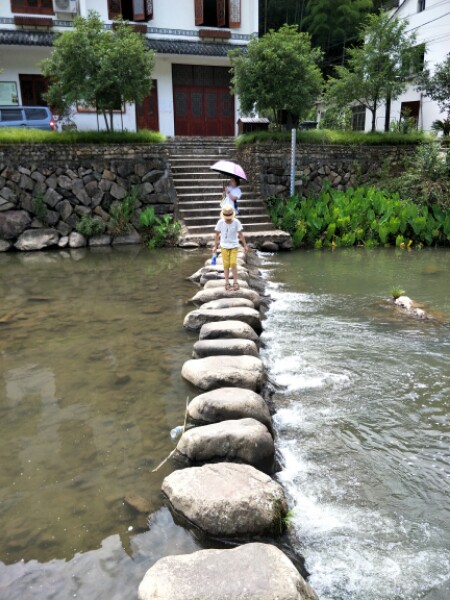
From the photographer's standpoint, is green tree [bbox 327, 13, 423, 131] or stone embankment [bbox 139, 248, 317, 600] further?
green tree [bbox 327, 13, 423, 131]

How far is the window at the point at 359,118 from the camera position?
26344mm

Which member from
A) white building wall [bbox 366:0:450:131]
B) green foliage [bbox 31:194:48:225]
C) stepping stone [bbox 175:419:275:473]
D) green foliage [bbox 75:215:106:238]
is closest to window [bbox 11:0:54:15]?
green foliage [bbox 31:194:48:225]

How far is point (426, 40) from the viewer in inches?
855

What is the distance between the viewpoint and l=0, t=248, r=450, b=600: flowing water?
2.77 m

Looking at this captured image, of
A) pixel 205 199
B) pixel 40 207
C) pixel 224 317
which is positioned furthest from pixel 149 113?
pixel 224 317

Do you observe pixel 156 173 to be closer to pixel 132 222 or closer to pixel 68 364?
pixel 132 222

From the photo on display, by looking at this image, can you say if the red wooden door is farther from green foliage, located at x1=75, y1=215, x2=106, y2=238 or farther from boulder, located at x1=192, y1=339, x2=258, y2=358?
boulder, located at x1=192, y1=339, x2=258, y2=358

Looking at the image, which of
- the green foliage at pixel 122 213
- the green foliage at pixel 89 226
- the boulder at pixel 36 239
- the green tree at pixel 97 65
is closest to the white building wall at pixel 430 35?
the green tree at pixel 97 65

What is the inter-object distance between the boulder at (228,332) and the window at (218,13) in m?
18.3

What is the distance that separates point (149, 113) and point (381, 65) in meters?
9.27

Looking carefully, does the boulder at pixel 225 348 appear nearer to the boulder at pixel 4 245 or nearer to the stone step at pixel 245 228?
the stone step at pixel 245 228

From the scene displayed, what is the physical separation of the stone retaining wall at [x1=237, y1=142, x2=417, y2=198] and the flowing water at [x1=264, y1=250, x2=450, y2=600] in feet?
22.8

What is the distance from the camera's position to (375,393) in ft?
15.6

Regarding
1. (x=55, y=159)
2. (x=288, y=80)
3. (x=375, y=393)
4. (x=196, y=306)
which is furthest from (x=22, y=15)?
(x=375, y=393)
